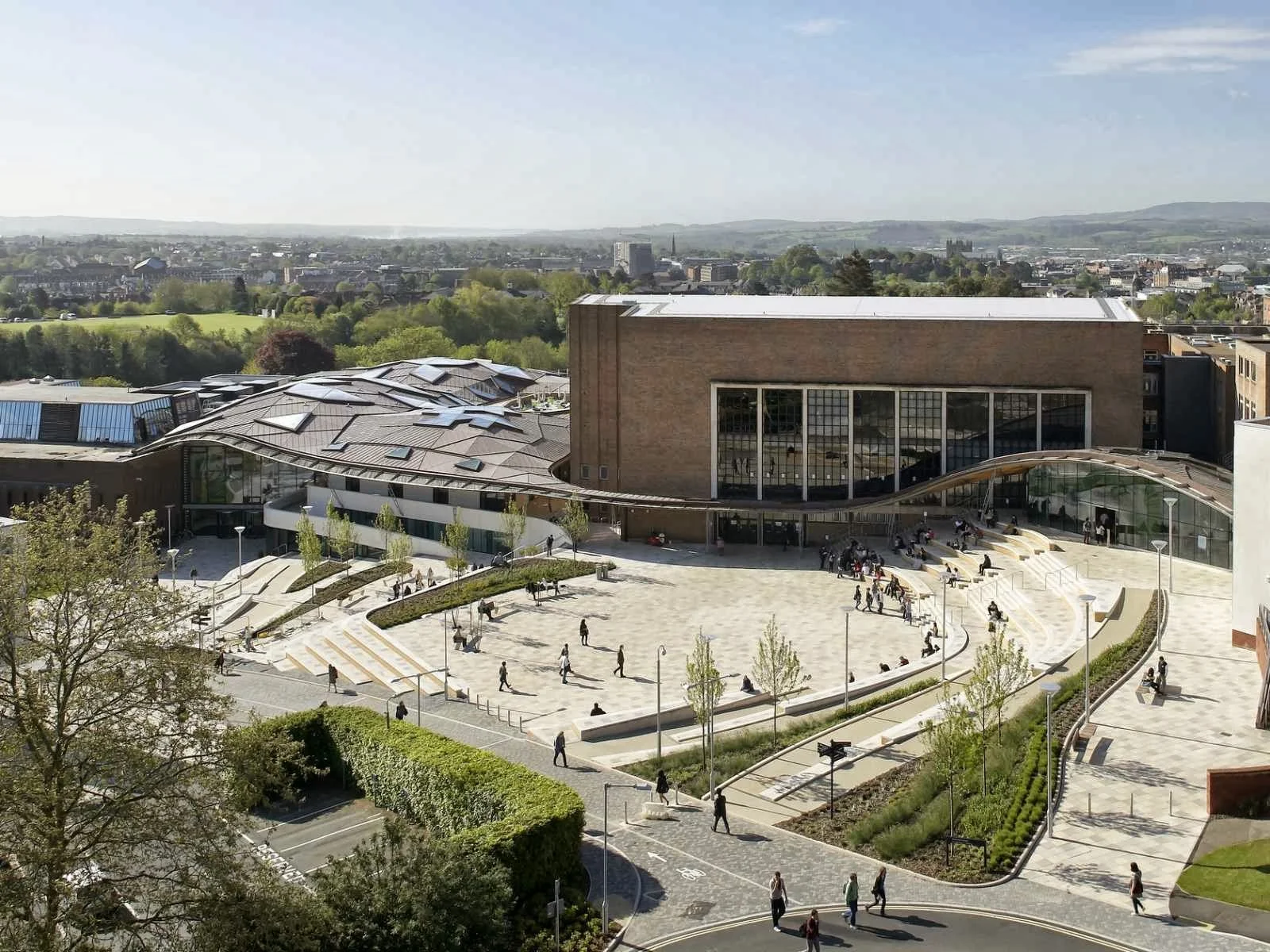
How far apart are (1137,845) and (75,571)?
62.8ft

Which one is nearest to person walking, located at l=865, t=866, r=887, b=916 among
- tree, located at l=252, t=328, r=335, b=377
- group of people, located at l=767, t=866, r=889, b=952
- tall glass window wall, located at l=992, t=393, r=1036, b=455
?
group of people, located at l=767, t=866, r=889, b=952

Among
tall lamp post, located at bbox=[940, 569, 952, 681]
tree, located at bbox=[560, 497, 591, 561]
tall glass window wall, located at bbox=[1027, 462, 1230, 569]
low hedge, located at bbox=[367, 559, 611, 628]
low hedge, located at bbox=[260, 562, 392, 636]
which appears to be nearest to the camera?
tall lamp post, located at bbox=[940, 569, 952, 681]

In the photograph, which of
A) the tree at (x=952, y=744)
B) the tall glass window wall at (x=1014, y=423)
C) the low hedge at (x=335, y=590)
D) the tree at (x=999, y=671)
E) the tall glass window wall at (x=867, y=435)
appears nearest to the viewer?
the tree at (x=952, y=744)

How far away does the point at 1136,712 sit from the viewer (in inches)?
1266

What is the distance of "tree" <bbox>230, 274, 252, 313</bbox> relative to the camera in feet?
613

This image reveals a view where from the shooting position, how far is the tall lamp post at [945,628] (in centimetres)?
3731

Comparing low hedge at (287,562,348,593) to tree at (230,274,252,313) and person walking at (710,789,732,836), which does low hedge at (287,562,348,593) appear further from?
tree at (230,274,252,313)

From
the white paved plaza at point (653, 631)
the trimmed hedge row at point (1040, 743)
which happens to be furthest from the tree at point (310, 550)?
the trimmed hedge row at point (1040, 743)

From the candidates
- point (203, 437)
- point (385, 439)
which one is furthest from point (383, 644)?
point (203, 437)

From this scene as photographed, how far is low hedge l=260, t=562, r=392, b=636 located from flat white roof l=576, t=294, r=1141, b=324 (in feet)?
50.1

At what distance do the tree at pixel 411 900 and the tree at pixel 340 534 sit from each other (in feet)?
127

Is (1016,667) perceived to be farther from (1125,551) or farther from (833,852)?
(1125,551)

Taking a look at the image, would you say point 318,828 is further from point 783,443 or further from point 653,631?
point 783,443

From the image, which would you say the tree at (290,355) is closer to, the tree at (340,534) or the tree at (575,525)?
the tree at (340,534)
